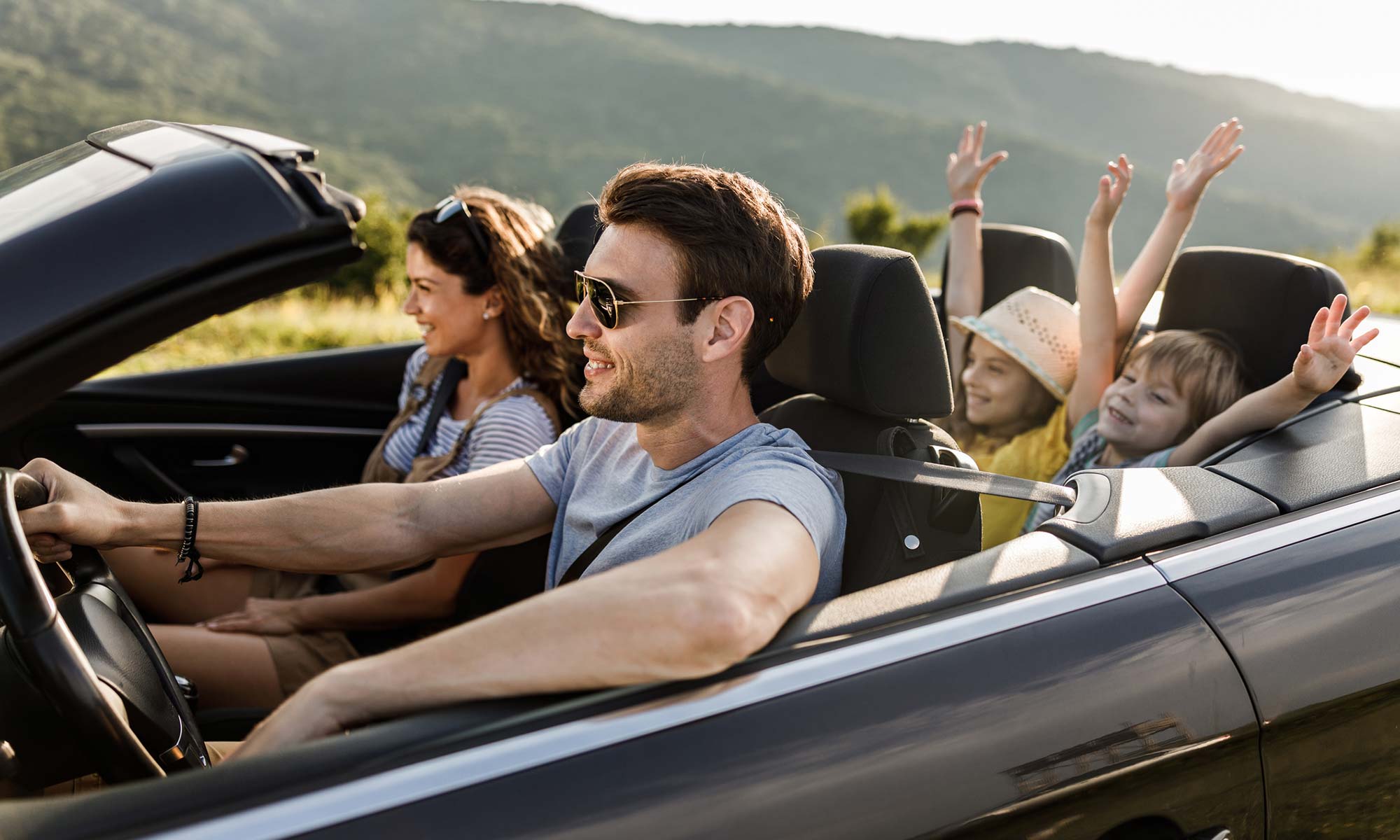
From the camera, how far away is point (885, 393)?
187cm

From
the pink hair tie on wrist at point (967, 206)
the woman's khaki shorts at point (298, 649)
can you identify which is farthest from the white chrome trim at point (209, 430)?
the pink hair tie on wrist at point (967, 206)

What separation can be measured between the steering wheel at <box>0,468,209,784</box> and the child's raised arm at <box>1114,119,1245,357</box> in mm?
2323

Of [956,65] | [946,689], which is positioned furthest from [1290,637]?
[956,65]

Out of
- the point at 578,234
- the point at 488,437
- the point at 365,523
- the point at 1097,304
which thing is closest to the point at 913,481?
the point at 365,523

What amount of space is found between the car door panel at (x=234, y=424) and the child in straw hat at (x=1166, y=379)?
6.85 ft

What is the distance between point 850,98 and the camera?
98312 millimetres

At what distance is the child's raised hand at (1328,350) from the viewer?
1939 mm

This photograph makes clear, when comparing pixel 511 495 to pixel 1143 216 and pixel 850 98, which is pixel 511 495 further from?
pixel 850 98

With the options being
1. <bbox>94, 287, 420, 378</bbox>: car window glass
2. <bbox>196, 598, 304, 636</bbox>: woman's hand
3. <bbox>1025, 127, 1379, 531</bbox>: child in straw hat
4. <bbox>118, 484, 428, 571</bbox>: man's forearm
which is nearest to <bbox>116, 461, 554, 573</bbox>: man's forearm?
<bbox>118, 484, 428, 571</bbox>: man's forearm

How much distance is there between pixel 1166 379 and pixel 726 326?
4.10ft

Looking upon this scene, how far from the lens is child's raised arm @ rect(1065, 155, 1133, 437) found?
2.77 metres

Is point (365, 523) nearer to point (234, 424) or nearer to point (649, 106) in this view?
point (234, 424)

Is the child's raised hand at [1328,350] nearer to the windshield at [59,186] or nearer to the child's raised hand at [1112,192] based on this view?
the child's raised hand at [1112,192]

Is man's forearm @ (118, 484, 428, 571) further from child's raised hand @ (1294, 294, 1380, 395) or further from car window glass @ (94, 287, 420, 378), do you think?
car window glass @ (94, 287, 420, 378)
